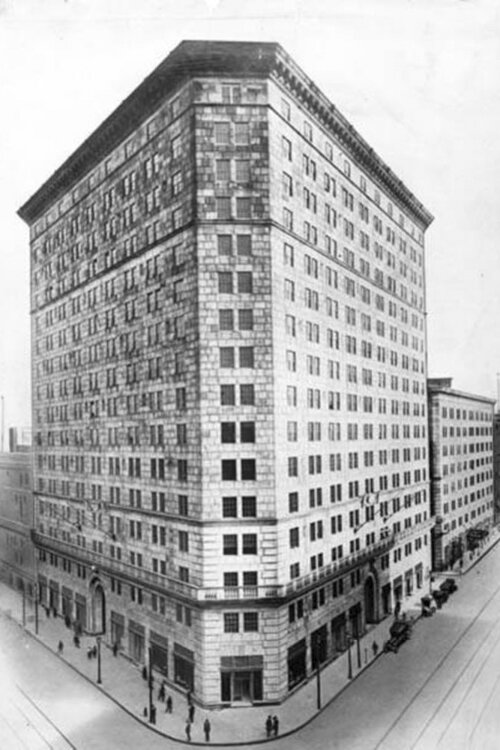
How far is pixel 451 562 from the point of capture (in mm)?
76562

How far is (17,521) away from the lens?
6975 centimetres

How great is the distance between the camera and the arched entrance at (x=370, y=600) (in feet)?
178

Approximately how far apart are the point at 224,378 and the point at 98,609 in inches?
933

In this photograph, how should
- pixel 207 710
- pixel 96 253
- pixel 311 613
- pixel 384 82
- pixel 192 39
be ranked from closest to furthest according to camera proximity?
pixel 192 39
pixel 384 82
pixel 207 710
pixel 311 613
pixel 96 253

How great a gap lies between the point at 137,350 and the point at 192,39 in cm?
2511

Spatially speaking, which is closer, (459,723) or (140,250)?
(459,723)

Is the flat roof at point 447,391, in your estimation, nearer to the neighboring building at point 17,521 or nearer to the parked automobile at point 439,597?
the parked automobile at point 439,597

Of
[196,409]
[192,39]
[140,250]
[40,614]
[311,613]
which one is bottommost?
[40,614]

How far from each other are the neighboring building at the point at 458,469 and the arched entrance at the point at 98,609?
3842 cm

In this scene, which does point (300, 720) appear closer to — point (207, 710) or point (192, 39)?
point (207, 710)

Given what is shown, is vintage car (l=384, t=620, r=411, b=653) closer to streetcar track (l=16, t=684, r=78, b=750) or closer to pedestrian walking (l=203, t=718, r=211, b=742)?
pedestrian walking (l=203, t=718, r=211, b=742)

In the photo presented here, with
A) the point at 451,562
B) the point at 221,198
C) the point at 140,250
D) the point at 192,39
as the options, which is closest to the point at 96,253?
the point at 140,250

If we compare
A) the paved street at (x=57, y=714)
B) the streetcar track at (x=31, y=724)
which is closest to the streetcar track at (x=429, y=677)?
the paved street at (x=57, y=714)

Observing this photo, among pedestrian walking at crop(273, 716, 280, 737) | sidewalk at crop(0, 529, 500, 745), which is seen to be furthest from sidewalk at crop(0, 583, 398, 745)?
pedestrian walking at crop(273, 716, 280, 737)
